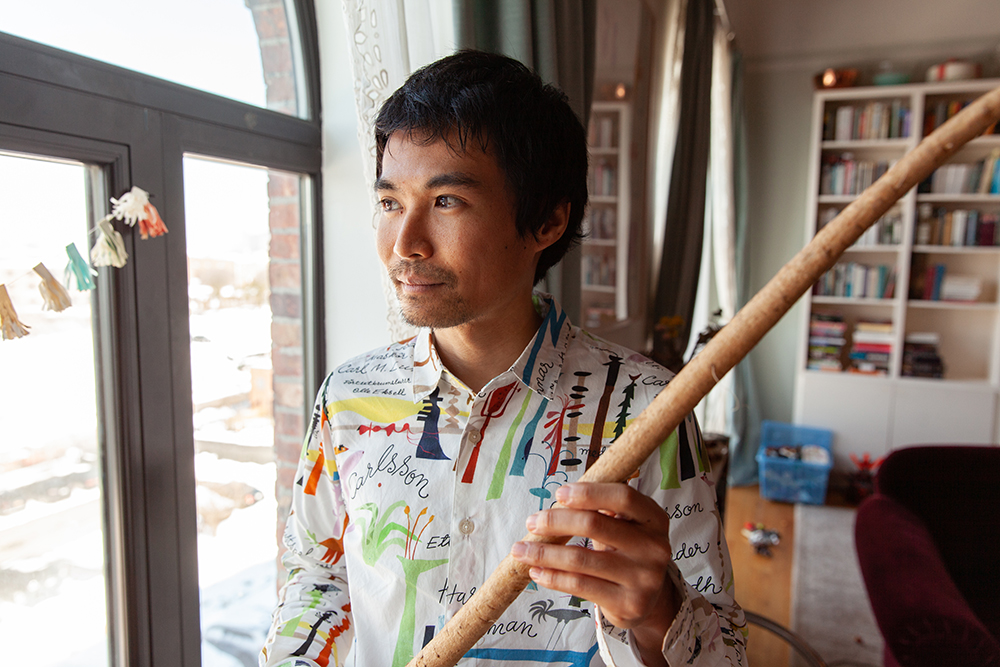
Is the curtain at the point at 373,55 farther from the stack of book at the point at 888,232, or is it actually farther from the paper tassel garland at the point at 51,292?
the stack of book at the point at 888,232

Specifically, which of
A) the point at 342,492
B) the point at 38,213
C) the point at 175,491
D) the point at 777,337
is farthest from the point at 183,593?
the point at 777,337

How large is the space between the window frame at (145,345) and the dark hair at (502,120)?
46cm

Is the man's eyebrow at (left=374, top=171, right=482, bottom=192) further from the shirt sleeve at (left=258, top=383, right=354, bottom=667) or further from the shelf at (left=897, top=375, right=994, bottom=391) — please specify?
the shelf at (left=897, top=375, right=994, bottom=391)

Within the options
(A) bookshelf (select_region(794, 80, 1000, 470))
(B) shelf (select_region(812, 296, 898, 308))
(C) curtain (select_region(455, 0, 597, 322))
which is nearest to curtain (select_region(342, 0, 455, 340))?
(C) curtain (select_region(455, 0, 597, 322))

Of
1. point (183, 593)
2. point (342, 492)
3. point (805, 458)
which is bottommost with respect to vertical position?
point (805, 458)

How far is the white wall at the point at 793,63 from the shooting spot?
13.7ft

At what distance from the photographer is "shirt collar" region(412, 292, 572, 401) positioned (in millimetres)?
918

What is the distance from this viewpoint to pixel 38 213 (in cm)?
103

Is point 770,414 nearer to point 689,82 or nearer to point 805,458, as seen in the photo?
point 805,458

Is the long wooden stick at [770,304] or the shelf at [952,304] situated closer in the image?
the long wooden stick at [770,304]

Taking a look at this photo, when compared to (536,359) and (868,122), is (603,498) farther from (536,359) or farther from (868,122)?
(868,122)

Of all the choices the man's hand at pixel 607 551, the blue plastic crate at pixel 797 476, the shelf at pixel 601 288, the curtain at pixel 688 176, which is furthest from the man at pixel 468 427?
the blue plastic crate at pixel 797 476

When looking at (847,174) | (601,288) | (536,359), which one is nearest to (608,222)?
(601,288)

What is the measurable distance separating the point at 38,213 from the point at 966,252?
500cm
